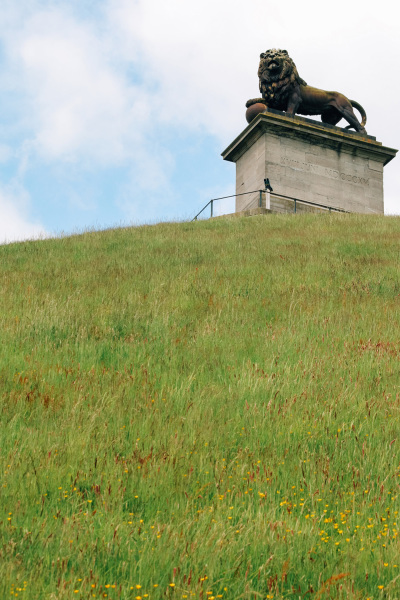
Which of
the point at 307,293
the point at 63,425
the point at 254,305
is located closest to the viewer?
the point at 63,425

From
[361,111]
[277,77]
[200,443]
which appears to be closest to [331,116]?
[361,111]

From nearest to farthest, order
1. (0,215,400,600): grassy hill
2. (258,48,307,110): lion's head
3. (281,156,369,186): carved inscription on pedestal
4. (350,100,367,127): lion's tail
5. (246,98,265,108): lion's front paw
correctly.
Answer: (0,215,400,600): grassy hill < (281,156,369,186): carved inscription on pedestal < (258,48,307,110): lion's head < (246,98,265,108): lion's front paw < (350,100,367,127): lion's tail

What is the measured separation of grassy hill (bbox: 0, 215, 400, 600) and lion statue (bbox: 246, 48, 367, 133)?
19.1 metres

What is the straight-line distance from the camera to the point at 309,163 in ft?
87.9

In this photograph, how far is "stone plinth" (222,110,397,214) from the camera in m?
25.9

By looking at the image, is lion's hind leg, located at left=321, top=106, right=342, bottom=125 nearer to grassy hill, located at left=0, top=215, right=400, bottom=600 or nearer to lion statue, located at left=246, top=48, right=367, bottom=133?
lion statue, located at left=246, top=48, right=367, bottom=133

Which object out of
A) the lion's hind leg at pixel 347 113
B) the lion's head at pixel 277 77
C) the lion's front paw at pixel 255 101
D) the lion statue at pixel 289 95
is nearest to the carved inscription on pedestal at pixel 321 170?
the lion statue at pixel 289 95

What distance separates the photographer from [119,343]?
6.89m

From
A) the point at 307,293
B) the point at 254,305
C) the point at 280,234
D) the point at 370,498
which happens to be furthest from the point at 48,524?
the point at 280,234

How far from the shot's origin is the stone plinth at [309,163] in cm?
2592

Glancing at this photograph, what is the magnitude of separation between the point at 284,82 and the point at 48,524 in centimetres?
2641

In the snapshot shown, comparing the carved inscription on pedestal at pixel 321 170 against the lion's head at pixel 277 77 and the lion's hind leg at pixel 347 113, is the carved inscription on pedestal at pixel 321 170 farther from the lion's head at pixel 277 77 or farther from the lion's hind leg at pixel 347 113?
the lion's head at pixel 277 77

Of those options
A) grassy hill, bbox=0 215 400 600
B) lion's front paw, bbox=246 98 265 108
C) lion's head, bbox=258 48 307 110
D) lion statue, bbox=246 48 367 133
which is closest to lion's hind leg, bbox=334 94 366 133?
lion statue, bbox=246 48 367 133

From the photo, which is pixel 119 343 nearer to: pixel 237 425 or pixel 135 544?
pixel 237 425
